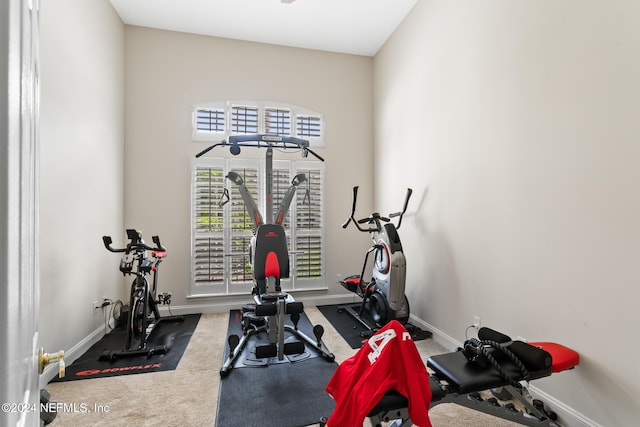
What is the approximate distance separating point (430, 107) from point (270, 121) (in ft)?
7.41

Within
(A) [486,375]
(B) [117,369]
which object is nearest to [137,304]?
(B) [117,369]

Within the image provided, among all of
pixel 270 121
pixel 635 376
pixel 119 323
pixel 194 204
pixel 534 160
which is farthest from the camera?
pixel 270 121

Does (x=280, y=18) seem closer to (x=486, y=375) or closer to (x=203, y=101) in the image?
(x=203, y=101)

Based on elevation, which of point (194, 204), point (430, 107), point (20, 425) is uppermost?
point (430, 107)

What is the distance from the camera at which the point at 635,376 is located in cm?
166

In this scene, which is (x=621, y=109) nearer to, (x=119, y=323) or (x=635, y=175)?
(x=635, y=175)

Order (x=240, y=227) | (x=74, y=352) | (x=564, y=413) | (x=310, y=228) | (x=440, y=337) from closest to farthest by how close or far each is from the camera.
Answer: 1. (x=564, y=413)
2. (x=74, y=352)
3. (x=440, y=337)
4. (x=240, y=227)
5. (x=310, y=228)

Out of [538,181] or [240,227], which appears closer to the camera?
[538,181]

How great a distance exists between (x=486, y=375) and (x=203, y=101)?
4403mm

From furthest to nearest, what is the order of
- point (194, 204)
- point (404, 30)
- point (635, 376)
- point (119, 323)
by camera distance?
point (194, 204)
point (404, 30)
point (119, 323)
point (635, 376)

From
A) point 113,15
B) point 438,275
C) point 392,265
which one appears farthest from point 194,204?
point 438,275

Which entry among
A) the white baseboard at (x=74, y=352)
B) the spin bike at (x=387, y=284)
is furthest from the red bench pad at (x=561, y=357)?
the white baseboard at (x=74, y=352)

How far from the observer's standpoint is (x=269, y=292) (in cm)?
320

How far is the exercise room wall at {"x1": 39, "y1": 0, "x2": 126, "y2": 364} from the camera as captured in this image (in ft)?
8.46
